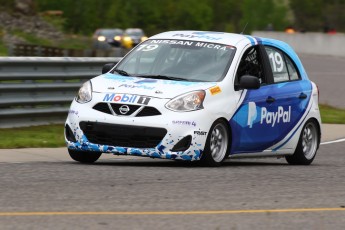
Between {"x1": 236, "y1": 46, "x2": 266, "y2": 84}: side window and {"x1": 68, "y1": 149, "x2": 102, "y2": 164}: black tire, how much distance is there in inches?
76.8

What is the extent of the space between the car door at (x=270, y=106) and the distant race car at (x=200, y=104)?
0.01 m

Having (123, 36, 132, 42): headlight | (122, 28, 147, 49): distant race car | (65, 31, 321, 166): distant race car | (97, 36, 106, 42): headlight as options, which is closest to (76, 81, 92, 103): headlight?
(65, 31, 321, 166): distant race car

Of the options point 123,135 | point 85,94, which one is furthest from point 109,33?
point 123,135

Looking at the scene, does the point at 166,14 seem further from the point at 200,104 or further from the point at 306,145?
Answer: the point at 200,104

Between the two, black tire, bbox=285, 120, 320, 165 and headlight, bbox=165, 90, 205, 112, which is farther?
black tire, bbox=285, 120, 320, 165

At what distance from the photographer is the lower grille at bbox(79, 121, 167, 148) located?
11695mm

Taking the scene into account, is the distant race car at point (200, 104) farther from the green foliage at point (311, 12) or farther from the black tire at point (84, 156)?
the green foliage at point (311, 12)

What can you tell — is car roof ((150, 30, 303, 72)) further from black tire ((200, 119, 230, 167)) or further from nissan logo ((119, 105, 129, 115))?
nissan logo ((119, 105, 129, 115))

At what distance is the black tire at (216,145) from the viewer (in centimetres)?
1196

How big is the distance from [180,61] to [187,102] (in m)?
1.16

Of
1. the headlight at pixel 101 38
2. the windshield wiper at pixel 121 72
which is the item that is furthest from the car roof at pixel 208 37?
the headlight at pixel 101 38

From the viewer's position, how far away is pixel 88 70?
1839cm

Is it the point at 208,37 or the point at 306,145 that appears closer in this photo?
the point at 208,37

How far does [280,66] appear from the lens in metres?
13.9
